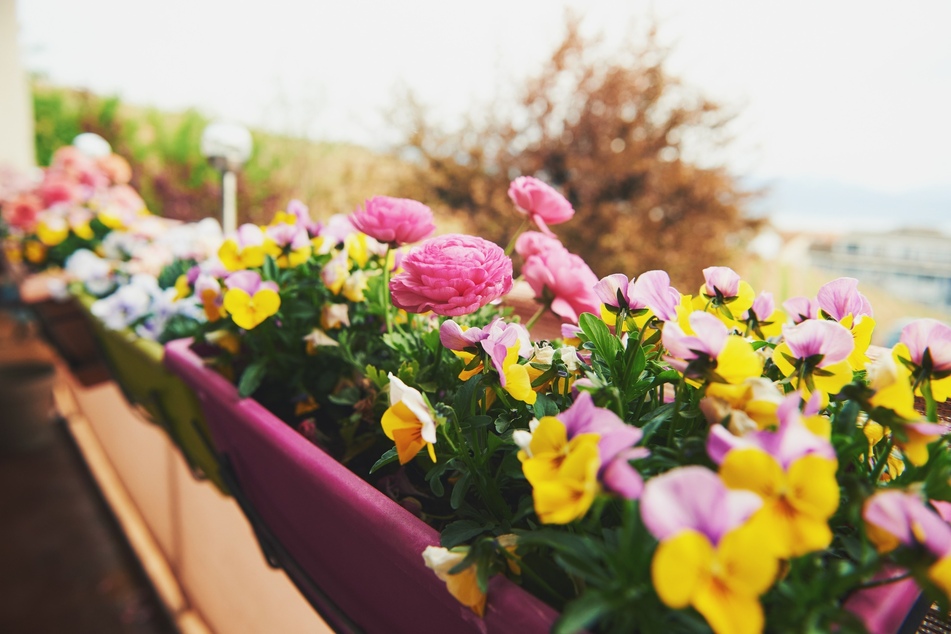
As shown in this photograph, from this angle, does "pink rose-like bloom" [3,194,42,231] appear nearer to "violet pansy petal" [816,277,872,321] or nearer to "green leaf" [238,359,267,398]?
"green leaf" [238,359,267,398]

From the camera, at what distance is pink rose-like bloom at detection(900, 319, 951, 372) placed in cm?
32

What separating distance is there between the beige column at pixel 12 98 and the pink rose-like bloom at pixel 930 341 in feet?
17.4

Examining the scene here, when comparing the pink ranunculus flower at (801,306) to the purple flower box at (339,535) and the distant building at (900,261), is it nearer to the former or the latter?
the purple flower box at (339,535)

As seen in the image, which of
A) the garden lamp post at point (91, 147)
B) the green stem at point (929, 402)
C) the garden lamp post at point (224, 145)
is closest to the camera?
the green stem at point (929, 402)

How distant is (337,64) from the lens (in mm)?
4605

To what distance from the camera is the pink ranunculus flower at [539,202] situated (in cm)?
59

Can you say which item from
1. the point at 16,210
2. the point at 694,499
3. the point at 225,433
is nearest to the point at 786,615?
the point at 694,499

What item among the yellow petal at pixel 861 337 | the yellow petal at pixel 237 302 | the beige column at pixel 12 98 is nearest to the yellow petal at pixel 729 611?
the yellow petal at pixel 861 337

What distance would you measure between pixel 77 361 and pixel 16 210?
71 cm

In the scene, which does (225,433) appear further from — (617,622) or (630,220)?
(630,220)

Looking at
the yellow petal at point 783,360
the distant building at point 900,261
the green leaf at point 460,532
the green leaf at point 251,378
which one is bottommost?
the distant building at point 900,261

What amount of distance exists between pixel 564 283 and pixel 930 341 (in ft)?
0.93

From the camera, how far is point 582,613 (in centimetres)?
23

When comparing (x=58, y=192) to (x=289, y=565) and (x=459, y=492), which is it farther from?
(x=459, y=492)
